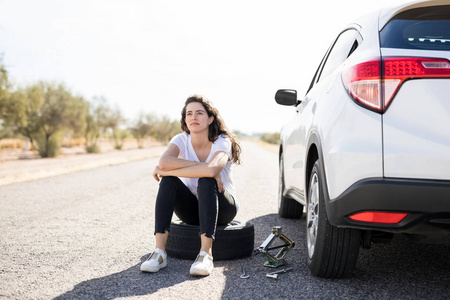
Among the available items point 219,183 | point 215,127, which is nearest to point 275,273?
point 219,183

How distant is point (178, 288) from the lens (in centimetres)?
345

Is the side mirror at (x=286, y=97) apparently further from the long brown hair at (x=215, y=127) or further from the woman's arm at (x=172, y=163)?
the woman's arm at (x=172, y=163)

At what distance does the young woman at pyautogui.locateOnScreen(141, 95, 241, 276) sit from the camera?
12.9ft

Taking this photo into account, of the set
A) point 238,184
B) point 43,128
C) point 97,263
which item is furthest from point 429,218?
point 43,128

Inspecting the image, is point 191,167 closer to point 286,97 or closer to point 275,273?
point 275,273

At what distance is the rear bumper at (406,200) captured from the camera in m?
2.59

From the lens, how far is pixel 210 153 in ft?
14.7

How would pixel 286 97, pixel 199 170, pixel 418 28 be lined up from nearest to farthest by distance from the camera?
pixel 418 28 < pixel 199 170 < pixel 286 97

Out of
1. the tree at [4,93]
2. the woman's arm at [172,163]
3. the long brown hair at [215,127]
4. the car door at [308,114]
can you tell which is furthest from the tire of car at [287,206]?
the tree at [4,93]

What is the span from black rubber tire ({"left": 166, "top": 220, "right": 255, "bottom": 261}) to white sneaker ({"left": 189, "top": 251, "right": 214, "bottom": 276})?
320 mm

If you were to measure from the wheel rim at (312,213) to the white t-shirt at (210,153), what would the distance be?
86 centimetres

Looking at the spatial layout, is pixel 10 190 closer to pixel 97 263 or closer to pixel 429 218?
pixel 97 263

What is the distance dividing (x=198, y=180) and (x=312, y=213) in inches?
38.9

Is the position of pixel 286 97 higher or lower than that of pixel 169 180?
higher
